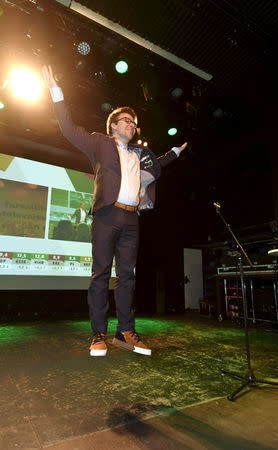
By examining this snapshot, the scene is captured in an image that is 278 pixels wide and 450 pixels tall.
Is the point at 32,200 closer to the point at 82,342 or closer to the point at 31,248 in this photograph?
the point at 31,248

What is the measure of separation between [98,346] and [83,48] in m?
3.60

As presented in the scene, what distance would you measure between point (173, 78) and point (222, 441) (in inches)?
165

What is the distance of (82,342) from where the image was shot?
2686mm

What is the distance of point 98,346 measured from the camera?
147 cm

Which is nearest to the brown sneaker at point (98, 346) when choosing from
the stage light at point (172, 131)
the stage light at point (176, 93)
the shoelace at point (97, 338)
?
the shoelace at point (97, 338)

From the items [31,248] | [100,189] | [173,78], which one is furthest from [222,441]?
[173,78]

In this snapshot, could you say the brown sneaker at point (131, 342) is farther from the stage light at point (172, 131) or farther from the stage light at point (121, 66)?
the stage light at point (172, 131)

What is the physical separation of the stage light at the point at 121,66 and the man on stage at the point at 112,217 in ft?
7.03

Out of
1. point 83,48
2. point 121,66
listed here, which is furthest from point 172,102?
point 83,48

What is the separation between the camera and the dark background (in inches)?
114

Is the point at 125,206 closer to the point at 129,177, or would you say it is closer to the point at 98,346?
the point at 129,177

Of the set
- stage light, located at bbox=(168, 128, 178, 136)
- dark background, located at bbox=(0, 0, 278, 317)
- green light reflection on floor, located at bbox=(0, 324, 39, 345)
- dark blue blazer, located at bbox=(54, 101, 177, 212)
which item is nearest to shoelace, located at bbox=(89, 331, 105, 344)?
dark blue blazer, located at bbox=(54, 101, 177, 212)

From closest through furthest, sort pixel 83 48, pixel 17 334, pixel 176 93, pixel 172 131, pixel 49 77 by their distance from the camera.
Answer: pixel 49 77, pixel 17 334, pixel 83 48, pixel 176 93, pixel 172 131

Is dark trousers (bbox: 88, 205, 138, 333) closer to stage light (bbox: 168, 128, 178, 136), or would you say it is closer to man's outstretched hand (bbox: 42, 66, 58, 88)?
man's outstretched hand (bbox: 42, 66, 58, 88)
